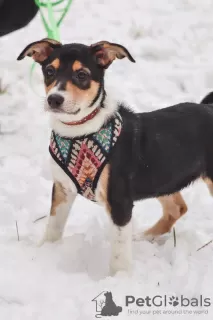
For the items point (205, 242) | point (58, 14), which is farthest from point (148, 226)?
point (58, 14)

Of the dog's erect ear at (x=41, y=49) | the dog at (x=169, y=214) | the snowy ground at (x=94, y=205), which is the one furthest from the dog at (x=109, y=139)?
the dog at (x=169, y=214)

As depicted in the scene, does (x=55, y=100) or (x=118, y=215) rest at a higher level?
(x=55, y=100)

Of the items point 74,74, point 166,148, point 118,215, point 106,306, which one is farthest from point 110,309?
point 74,74

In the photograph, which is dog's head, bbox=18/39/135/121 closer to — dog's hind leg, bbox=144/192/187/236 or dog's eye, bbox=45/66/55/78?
dog's eye, bbox=45/66/55/78

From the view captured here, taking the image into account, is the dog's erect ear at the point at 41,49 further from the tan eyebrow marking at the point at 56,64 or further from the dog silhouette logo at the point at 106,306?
the dog silhouette logo at the point at 106,306

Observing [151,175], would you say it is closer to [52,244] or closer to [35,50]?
[52,244]

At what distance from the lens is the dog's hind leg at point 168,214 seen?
10.5 feet

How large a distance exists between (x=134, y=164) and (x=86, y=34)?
3.48 metres

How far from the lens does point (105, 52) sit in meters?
2.59

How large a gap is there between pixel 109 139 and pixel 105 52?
443mm

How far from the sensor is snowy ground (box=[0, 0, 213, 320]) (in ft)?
8.08

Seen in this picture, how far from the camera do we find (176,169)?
2801 mm

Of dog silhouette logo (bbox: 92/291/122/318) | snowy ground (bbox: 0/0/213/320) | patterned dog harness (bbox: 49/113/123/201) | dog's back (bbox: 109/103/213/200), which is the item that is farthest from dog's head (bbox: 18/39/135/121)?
dog silhouette logo (bbox: 92/291/122/318)

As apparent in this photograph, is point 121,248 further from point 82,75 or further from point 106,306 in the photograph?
point 82,75
